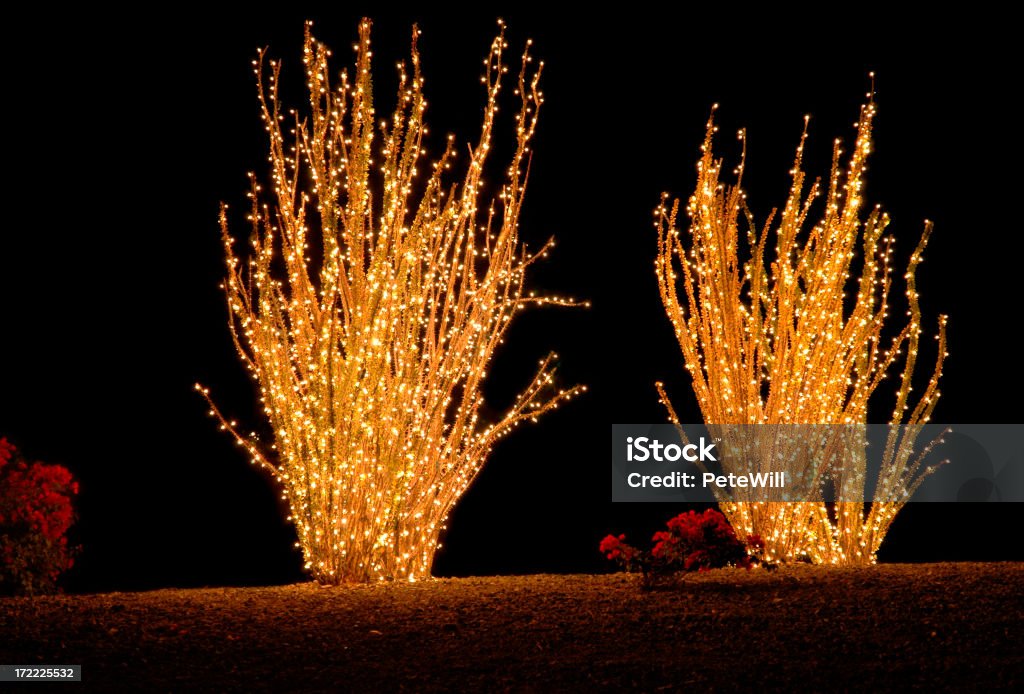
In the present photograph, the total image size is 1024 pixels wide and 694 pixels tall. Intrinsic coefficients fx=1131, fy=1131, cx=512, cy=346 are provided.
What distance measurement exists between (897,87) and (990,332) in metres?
2.54

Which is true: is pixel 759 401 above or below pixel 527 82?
below

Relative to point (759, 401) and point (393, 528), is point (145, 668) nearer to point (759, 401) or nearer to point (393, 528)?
point (393, 528)

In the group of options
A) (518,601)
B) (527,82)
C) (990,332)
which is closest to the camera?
(518,601)

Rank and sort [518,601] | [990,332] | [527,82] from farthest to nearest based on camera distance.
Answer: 1. [990,332]
2. [527,82]
3. [518,601]

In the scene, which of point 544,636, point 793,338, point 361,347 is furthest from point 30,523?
point 793,338

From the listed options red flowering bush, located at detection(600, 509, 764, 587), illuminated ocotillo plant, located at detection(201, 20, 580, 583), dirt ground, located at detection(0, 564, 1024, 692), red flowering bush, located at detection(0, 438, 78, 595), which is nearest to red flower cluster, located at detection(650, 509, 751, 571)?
red flowering bush, located at detection(600, 509, 764, 587)

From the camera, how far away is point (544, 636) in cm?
481

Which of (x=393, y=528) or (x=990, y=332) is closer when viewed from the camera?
(x=393, y=528)

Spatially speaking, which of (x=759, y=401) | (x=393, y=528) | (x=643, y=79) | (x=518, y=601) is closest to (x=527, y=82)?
(x=643, y=79)

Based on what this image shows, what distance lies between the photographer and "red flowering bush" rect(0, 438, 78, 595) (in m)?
6.73

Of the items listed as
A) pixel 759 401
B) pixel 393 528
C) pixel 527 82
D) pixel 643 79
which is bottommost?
pixel 393 528

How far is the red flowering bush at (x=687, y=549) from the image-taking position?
19.6 feet

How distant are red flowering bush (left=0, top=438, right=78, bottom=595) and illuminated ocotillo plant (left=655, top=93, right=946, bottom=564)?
4110 millimetres

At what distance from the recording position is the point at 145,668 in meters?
4.38
